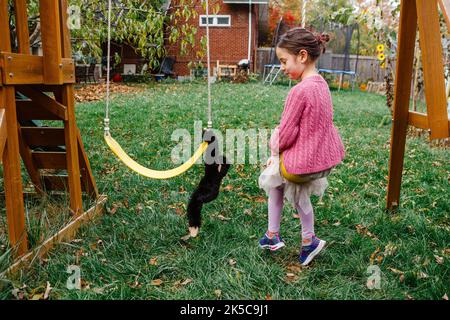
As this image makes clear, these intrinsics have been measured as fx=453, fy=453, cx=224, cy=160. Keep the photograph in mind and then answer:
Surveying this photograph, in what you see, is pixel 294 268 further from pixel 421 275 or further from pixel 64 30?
pixel 64 30

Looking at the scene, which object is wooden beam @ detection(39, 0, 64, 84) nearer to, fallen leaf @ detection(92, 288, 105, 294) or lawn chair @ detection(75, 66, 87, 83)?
fallen leaf @ detection(92, 288, 105, 294)

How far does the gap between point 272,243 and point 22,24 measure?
2.44m

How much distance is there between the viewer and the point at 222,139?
7.38m

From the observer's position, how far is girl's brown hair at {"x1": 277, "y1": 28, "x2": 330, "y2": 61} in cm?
280

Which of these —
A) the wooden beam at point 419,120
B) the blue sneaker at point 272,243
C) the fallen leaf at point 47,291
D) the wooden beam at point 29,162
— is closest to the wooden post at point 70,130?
the wooden beam at point 29,162

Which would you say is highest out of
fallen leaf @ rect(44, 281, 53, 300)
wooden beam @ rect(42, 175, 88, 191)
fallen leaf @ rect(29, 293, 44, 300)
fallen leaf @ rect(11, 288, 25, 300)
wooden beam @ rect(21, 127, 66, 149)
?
wooden beam @ rect(21, 127, 66, 149)

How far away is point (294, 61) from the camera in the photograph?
9.35 ft

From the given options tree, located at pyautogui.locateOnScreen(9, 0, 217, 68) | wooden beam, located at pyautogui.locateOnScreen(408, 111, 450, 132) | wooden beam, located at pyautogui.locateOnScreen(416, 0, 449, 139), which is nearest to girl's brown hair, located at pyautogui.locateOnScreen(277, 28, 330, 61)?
wooden beam, located at pyautogui.locateOnScreen(416, 0, 449, 139)

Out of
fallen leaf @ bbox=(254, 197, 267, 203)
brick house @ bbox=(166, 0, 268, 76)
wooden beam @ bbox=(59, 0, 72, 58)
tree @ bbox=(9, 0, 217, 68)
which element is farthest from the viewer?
brick house @ bbox=(166, 0, 268, 76)

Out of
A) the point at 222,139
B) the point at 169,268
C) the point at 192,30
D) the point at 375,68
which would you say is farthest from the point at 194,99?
the point at 375,68

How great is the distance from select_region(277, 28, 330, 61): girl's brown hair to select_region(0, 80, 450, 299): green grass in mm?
1432
